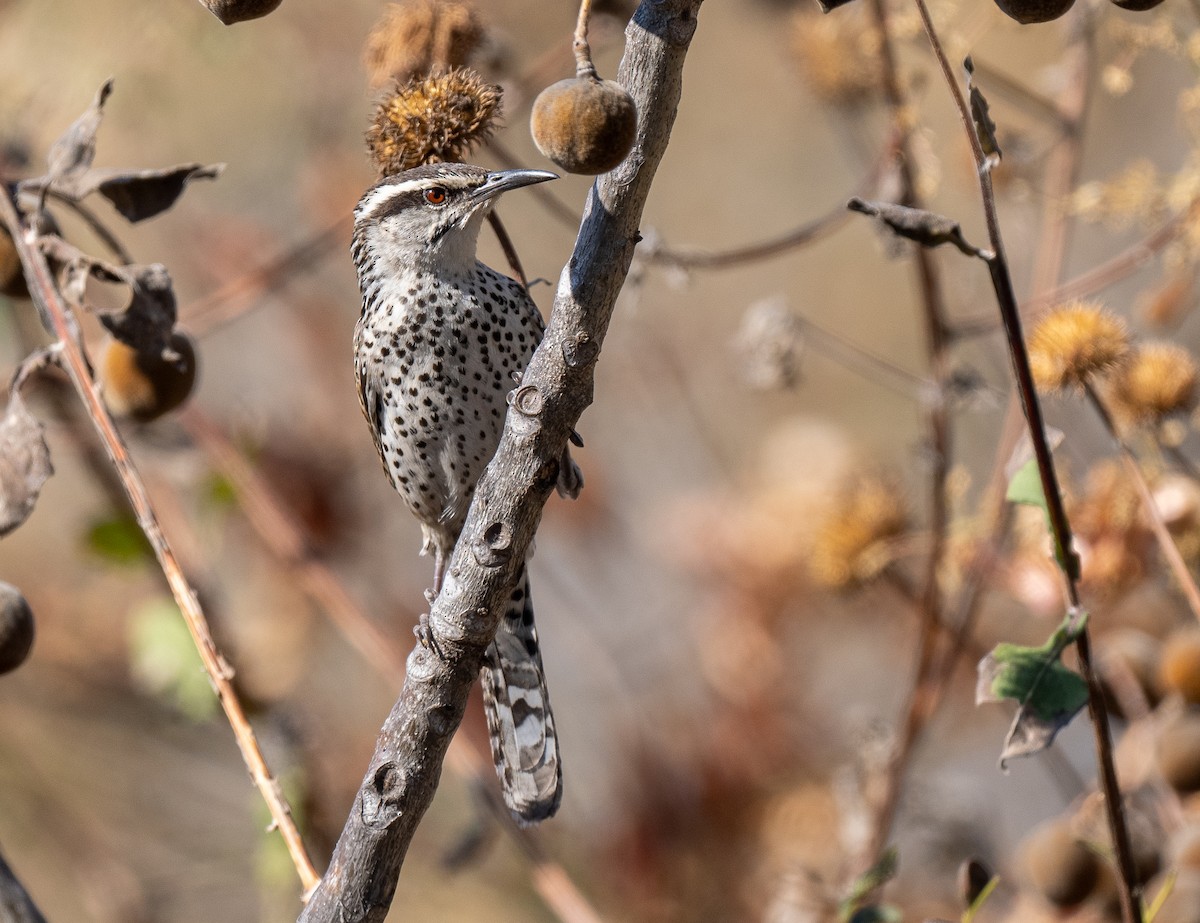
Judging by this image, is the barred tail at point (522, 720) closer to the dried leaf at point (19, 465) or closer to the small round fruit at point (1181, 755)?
the dried leaf at point (19, 465)

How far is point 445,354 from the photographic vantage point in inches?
115

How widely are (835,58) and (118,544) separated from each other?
8.10 ft

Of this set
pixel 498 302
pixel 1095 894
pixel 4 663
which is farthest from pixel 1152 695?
pixel 4 663

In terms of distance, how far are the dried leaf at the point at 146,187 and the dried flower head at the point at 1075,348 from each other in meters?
1.45

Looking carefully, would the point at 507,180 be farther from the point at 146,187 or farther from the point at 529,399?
the point at 529,399

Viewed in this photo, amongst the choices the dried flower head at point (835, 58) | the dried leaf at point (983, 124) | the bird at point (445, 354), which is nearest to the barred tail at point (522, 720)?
the bird at point (445, 354)

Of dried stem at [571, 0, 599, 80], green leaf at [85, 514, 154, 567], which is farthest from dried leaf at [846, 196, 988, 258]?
green leaf at [85, 514, 154, 567]

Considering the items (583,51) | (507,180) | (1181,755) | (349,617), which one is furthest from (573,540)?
(583,51)

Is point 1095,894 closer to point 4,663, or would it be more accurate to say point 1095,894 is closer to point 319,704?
point 4,663

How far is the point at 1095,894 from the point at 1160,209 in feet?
4.99

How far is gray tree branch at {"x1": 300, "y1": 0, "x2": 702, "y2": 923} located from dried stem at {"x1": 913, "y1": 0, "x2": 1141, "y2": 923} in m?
0.36

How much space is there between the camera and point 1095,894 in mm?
2695

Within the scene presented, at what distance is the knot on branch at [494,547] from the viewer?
172 centimetres

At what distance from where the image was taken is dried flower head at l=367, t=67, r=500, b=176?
190cm
